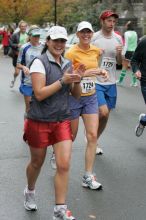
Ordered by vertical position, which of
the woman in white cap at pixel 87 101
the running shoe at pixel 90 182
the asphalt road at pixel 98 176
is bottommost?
the asphalt road at pixel 98 176

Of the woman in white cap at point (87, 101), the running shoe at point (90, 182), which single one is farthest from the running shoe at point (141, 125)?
the running shoe at point (90, 182)

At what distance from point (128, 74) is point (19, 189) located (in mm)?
14068

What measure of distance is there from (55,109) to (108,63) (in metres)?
2.39

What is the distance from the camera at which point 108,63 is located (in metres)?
7.16

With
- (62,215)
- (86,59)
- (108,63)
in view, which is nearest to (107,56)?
(108,63)

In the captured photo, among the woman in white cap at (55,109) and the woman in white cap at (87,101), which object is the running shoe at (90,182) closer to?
the woman in white cap at (87,101)

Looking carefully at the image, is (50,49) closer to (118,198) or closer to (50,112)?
(50,112)

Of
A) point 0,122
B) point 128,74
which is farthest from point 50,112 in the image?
point 128,74

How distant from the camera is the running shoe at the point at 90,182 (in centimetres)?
602

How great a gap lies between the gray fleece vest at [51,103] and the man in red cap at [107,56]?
6.40 ft

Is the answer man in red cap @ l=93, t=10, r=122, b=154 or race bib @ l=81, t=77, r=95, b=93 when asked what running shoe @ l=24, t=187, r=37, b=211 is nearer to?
race bib @ l=81, t=77, r=95, b=93

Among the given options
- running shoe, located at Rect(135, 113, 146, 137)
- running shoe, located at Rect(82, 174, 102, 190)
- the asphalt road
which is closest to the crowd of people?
running shoe, located at Rect(82, 174, 102, 190)

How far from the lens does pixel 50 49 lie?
4957 millimetres

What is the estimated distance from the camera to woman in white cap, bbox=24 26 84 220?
4.80 m
